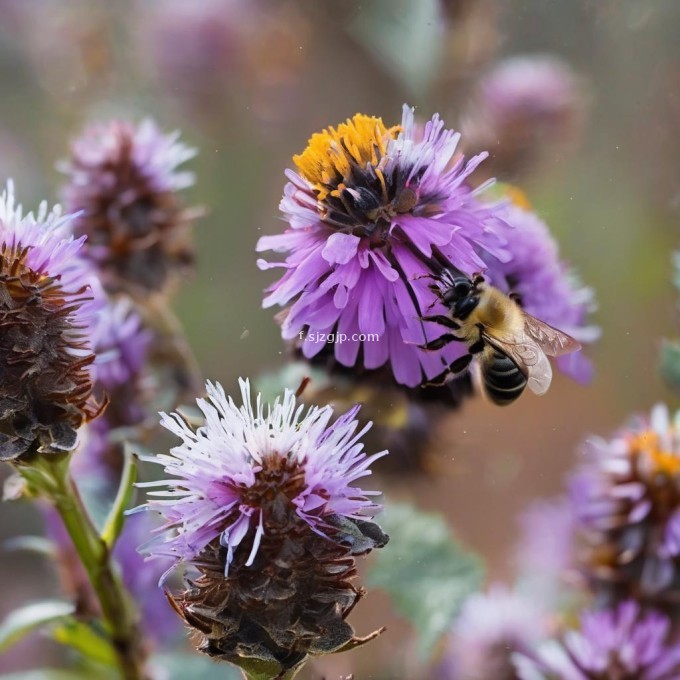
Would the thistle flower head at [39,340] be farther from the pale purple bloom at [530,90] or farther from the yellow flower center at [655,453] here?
the pale purple bloom at [530,90]

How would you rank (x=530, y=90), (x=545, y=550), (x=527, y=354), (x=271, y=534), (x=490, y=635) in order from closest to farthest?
1. (x=271, y=534)
2. (x=527, y=354)
3. (x=490, y=635)
4. (x=545, y=550)
5. (x=530, y=90)

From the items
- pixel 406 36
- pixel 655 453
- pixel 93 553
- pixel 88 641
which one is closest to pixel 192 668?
pixel 88 641

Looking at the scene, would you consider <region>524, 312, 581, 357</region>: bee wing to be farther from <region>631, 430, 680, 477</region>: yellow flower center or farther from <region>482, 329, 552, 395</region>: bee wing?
<region>631, 430, 680, 477</region>: yellow flower center

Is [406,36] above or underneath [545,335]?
above

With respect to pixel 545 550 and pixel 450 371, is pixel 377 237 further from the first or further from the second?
pixel 545 550

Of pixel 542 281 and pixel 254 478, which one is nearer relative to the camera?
pixel 254 478

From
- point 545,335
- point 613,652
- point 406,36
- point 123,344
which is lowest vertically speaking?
point 613,652

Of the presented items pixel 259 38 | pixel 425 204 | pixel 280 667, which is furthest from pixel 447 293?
pixel 259 38

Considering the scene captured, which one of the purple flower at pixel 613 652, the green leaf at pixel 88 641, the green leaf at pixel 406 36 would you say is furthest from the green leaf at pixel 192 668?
the green leaf at pixel 406 36
